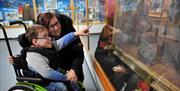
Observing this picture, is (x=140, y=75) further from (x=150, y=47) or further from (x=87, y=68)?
(x=87, y=68)

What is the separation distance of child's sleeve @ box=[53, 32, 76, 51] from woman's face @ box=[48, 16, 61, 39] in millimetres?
77

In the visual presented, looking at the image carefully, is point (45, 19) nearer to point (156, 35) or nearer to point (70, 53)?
point (70, 53)

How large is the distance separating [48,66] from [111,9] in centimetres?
93

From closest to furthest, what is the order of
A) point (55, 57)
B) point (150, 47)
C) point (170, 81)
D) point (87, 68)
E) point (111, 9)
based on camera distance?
point (170, 81)
point (150, 47)
point (55, 57)
point (111, 9)
point (87, 68)

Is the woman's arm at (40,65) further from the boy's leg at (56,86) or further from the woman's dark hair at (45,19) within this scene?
the woman's dark hair at (45,19)

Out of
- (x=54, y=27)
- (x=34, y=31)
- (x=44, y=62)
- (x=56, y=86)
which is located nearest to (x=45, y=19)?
(x=54, y=27)

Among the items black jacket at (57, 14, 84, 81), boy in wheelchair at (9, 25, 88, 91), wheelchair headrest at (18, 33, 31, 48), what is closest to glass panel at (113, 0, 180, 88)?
boy in wheelchair at (9, 25, 88, 91)

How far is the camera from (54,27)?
7.15 feet

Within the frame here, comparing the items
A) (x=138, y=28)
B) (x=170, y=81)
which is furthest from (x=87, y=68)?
(x=170, y=81)

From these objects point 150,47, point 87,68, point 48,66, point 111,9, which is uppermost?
point 111,9

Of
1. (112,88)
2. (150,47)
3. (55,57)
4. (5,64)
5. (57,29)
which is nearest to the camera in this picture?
(150,47)

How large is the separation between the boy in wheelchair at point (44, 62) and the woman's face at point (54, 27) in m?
0.16

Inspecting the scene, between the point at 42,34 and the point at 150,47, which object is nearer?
the point at 150,47

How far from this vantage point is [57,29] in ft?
7.33
